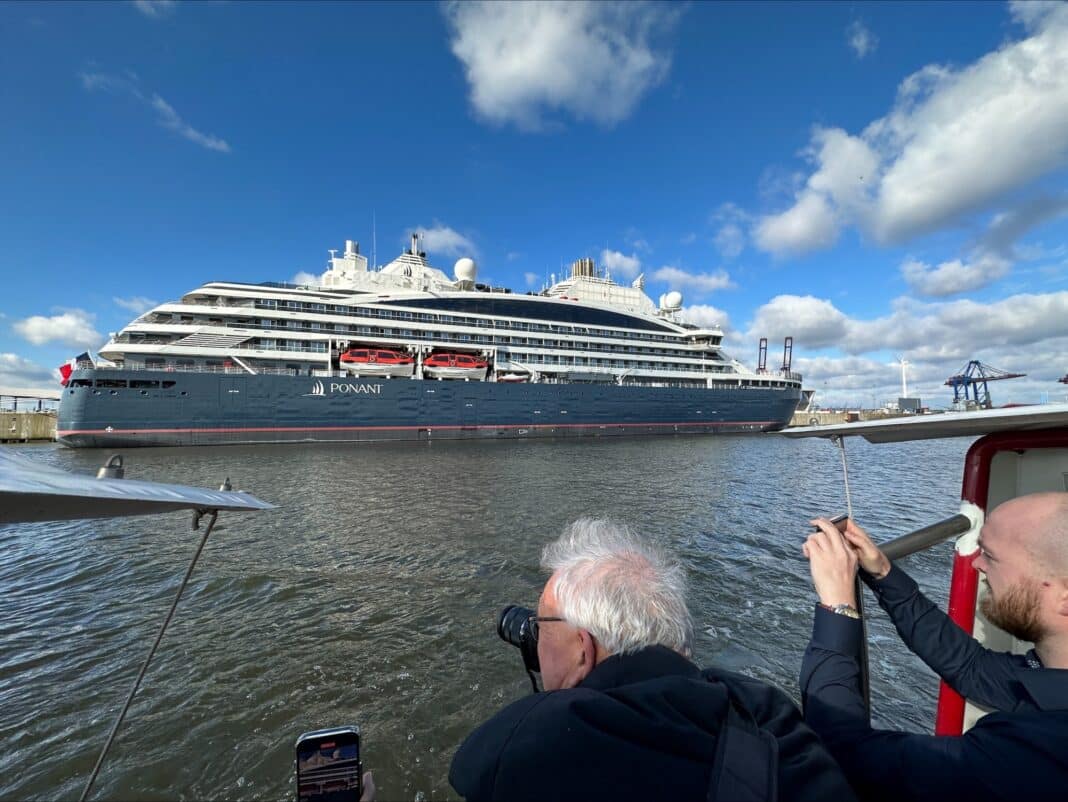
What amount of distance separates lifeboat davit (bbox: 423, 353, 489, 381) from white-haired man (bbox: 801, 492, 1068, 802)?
29040 millimetres

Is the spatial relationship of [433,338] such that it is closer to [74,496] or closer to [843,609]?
[74,496]

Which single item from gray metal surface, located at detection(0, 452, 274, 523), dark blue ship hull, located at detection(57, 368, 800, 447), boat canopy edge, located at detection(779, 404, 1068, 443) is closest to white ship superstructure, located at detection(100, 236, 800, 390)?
dark blue ship hull, located at detection(57, 368, 800, 447)

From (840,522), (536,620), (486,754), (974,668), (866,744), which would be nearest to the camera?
(486,754)

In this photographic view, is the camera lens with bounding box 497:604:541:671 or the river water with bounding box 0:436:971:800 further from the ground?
the camera lens with bounding box 497:604:541:671

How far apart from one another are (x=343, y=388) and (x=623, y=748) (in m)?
27.7

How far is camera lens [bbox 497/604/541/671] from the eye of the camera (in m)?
1.58

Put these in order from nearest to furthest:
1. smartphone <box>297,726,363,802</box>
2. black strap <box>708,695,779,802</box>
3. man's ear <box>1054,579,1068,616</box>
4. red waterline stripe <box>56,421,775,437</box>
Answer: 1. black strap <box>708,695,779,802</box>
2. man's ear <box>1054,579,1068,616</box>
3. smartphone <box>297,726,363,802</box>
4. red waterline stripe <box>56,421,775,437</box>

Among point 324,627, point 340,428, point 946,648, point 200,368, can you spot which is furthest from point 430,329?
point 946,648

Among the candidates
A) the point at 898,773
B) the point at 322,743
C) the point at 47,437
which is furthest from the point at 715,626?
the point at 47,437

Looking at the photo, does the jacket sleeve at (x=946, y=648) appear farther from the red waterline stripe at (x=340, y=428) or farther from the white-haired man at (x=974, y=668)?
the red waterline stripe at (x=340, y=428)

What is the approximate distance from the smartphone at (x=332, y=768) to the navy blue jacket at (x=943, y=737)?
4.86ft

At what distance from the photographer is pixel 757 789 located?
79 cm

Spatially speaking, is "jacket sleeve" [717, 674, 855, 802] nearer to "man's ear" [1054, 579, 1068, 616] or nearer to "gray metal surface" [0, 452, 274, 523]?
"man's ear" [1054, 579, 1068, 616]

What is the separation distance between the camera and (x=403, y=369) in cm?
2902
